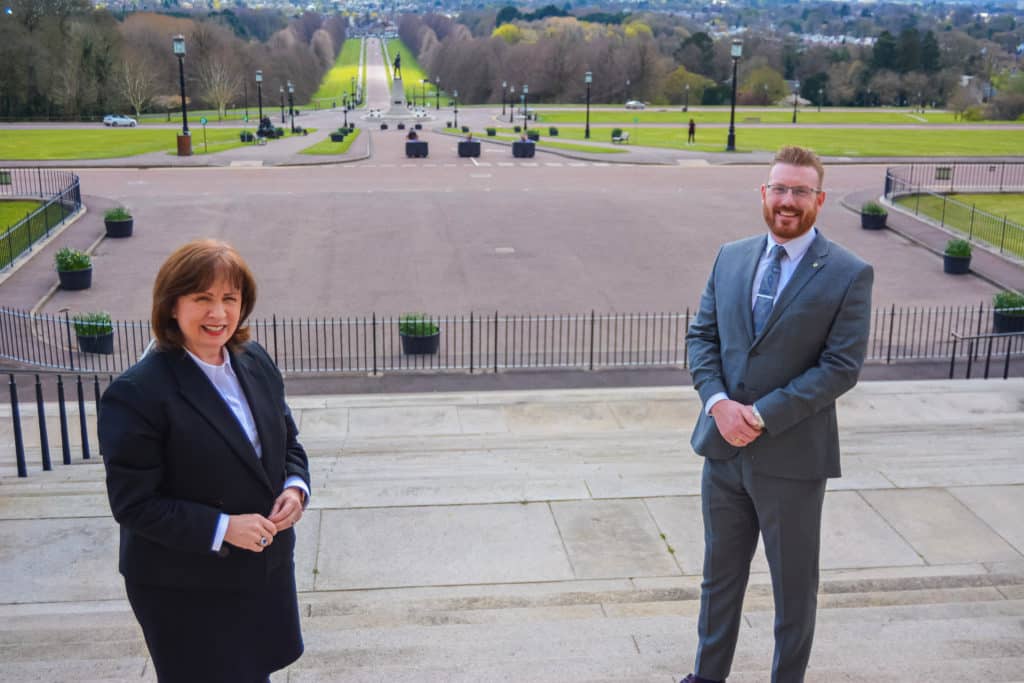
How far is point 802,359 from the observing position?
4434 mm

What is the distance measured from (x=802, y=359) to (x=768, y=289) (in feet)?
1.12

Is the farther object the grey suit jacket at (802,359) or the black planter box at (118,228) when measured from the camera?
the black planter box at (118,228)

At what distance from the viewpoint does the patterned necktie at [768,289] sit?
4.50m

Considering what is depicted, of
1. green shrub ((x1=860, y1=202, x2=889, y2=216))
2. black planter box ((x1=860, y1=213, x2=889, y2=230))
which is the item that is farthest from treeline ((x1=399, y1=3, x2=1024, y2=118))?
black planter box ((x1=860, y1=213, x2=889, y2=230))

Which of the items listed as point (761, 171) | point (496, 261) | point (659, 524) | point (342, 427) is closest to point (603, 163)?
point (761, 171)

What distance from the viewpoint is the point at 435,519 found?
23.3ft

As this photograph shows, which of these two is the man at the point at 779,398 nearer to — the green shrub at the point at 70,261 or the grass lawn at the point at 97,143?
the green shrub at the point at 70,261

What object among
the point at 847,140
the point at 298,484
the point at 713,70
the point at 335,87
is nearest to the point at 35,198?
the point at 298,484

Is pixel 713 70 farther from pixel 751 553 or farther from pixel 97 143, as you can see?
pixel 751 553

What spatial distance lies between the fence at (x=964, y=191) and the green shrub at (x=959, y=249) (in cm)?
252

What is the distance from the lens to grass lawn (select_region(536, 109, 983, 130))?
276 feet

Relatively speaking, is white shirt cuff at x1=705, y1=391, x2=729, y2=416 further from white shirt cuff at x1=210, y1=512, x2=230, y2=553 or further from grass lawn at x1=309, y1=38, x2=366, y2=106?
grass lawn at x1=309, y1=38, x2=366, y2=106

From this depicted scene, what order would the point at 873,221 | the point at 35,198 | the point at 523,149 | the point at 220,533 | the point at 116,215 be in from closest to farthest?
the point at 220,533, the point at 116,215, the point at 873,221, the point at 35,198, the point at 523,149

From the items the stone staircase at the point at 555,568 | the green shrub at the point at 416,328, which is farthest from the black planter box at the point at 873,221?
the stone staircase at the point at 555,568
